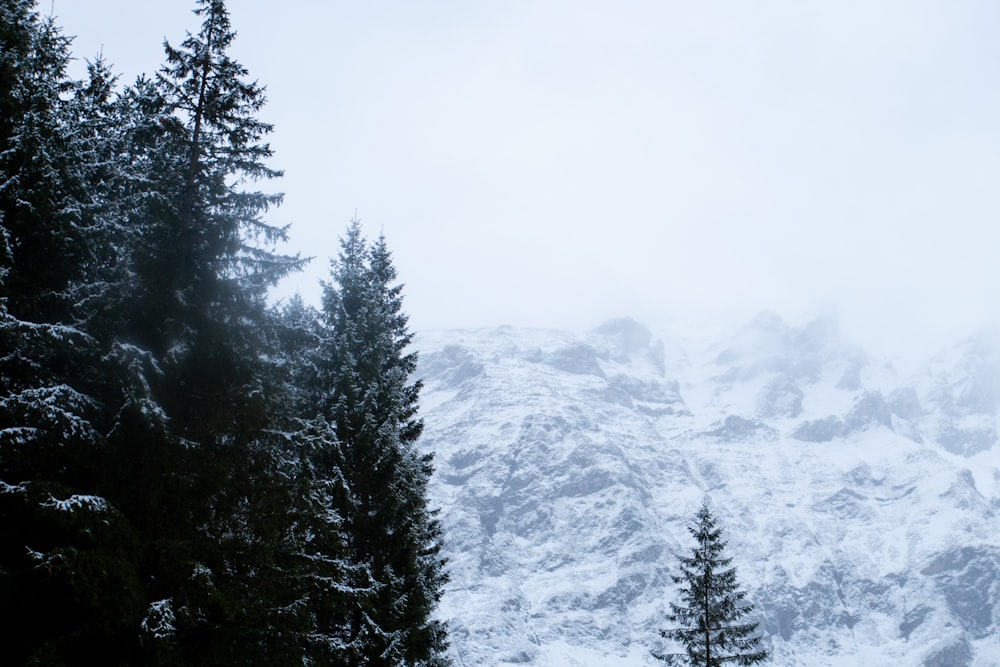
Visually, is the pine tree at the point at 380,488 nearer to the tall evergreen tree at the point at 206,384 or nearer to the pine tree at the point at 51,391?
the tall evergreen tree at the point at 206,384

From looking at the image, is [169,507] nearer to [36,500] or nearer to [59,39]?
[36,500]

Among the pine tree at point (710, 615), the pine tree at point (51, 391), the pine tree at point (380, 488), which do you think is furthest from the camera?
the pine tree at point (710, 615)

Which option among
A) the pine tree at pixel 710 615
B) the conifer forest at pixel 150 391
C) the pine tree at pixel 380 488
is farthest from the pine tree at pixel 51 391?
the pine tree at pixel 710 615

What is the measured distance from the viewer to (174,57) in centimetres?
1524

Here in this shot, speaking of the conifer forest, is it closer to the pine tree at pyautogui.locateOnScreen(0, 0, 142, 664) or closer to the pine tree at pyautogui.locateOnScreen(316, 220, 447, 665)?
the pine tree at pyautogui.locateOnScreen(0, 0, 142, 664)

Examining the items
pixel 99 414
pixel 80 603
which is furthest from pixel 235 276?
pixel 80 603

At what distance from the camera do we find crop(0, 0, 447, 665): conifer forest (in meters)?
11.8

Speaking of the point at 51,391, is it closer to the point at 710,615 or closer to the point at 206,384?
the point at 206,384

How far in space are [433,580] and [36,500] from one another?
40.2 feet

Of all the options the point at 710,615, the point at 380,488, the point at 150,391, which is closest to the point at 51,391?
the point at 150,391

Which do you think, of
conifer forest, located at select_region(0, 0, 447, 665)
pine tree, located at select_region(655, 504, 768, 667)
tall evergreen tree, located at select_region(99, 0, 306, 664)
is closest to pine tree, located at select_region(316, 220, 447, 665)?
conifer forest, located at select_region(0, 0, 447, 665)

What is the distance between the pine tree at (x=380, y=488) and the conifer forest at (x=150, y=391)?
5.11ft

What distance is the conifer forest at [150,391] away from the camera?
38.6ft

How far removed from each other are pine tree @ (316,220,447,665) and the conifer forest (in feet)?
5.11
